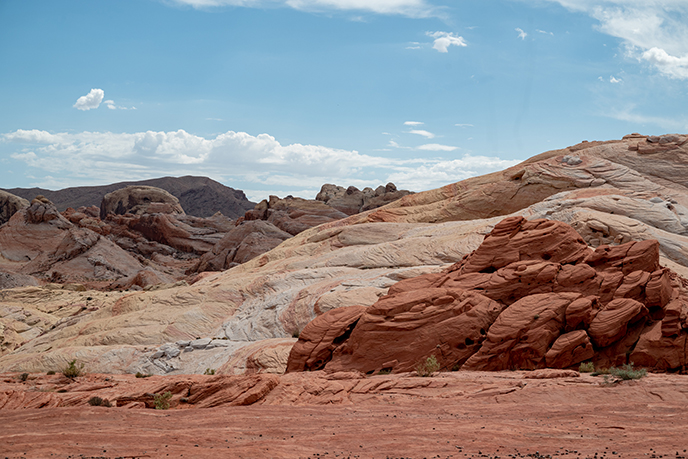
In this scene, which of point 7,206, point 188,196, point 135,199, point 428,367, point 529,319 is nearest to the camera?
point 428,367

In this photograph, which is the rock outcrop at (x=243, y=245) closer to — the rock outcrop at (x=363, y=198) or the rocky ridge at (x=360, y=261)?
the rocky ridge at (x=360, y=261)

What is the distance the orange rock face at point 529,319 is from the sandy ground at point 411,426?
187 centimetres

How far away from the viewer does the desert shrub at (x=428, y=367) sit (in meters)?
13.6

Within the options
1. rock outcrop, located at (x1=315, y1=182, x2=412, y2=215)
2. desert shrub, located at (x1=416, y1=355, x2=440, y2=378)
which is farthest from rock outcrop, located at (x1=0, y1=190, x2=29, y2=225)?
desert shrub, located at (x1=416, y1=355, x2=440, y2=378)

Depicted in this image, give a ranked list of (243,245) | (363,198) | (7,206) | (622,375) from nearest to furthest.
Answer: (622,375) < (243,245) < (363,198) < (7,206)

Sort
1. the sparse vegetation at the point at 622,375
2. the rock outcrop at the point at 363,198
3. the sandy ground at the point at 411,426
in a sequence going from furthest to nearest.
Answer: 1. the rock outcrop at the point at 363,198
2. the sparse vegetation at the point at 622,375
3. the sandy ground at the point at 411,426

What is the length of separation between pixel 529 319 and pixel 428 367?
3414mm

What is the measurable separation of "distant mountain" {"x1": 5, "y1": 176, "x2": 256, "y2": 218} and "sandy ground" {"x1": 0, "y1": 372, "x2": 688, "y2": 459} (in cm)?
16999

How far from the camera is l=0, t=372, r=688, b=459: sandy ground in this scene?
7.73 metres

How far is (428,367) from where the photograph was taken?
1372 centimetres

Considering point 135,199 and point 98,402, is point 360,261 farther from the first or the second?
point 135,199

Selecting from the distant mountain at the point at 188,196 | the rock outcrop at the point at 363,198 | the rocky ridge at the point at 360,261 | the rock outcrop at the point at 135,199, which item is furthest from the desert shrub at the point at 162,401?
the distant mountain at the point at 188,196

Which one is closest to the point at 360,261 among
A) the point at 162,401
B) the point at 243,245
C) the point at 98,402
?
the point at 162,401

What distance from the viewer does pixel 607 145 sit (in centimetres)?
3647
